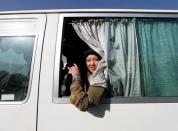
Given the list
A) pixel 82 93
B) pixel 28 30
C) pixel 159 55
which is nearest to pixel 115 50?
pixel 159 55

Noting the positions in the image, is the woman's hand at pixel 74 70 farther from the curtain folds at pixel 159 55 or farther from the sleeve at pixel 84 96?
the curtain folds at pixel 159 55

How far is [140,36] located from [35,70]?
40.6 inches

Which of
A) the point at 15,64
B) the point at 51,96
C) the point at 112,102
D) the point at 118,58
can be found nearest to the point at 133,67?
the point at 118,58

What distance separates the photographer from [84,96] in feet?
11.9

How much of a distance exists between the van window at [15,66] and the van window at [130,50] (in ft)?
1.04

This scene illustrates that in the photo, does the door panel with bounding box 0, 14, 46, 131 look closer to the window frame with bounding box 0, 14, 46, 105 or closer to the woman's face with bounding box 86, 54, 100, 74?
the window frame with bounding box 0, 14, 46, 105

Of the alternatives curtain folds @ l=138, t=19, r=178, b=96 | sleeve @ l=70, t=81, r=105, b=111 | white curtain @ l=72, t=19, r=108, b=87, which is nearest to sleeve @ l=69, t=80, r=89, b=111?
sleeve @ l=70, t=81, r=105, b=111

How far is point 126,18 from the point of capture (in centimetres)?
395

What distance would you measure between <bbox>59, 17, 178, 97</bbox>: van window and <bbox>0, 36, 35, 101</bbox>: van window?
316 mm

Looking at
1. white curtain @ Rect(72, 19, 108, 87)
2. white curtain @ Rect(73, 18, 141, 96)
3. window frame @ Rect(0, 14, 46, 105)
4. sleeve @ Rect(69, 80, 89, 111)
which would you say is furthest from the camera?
white curtain @ Rect(72, 19, 108, 87)

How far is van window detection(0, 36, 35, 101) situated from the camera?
372cm

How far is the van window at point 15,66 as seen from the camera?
147 inches

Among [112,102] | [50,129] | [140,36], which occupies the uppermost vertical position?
[140,36]

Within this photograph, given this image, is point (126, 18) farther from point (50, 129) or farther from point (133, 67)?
point (50, 129)
